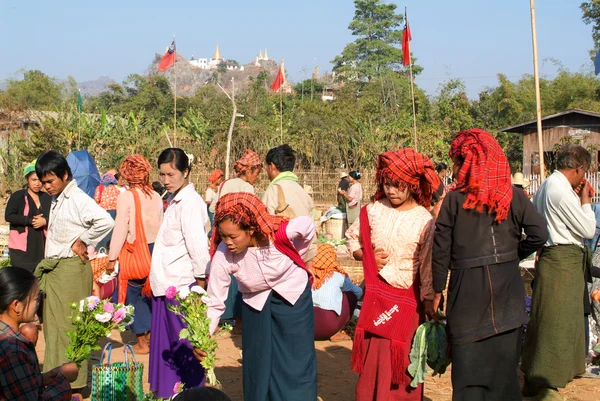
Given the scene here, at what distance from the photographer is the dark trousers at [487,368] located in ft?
13.1

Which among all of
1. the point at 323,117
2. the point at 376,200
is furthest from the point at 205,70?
the point at 376,200

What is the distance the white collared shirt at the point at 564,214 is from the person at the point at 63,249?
3340 mm

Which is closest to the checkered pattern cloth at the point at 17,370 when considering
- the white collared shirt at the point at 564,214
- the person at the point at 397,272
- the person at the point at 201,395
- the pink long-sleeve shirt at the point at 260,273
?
the pink long-sleeve shirt at the point at 260,273

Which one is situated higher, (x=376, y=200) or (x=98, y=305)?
(x=376, y=200)

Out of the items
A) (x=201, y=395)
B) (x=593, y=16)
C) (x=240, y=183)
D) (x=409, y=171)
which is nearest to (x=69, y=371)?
(x=201, y=395)

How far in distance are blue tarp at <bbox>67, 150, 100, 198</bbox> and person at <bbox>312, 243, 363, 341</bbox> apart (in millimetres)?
4746

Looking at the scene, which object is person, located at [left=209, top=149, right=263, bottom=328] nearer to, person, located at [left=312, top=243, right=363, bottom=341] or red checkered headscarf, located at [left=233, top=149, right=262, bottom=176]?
red checkered headscarf, located at [left=233, top=149, right=262, bottom=176]

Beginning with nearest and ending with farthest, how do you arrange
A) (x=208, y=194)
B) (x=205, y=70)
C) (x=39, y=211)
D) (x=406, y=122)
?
(x=39, y=211), (x=208, y=194), (x=406, y=122), (x=205, y=70)

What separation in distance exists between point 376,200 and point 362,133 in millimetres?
20852

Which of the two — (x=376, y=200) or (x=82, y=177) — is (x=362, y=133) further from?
(x=376, y=200)

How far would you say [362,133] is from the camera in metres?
25.1

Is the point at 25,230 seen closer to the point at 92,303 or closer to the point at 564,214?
the point at 92,303

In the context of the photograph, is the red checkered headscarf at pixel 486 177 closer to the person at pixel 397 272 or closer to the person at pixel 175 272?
the person at pixel 397 272

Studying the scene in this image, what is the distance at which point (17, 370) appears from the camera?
311 centimetres
